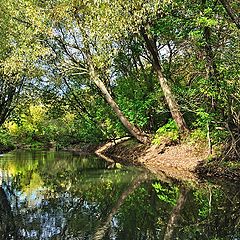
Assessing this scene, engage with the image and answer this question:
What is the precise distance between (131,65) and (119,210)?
1886 cm

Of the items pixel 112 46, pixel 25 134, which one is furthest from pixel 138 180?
pixel 25 134

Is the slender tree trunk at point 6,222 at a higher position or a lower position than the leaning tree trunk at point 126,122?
lower

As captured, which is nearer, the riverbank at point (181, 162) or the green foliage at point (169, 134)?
the riverbank at point (181, 162)

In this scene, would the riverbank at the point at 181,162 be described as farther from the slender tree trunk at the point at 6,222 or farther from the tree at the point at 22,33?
the tree at the point at 22,33

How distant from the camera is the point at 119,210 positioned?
28.8ft

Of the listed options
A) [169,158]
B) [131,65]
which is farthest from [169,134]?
[131,65]

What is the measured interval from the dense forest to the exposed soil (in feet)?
2.12

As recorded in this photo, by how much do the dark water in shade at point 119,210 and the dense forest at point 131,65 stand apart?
3.61m

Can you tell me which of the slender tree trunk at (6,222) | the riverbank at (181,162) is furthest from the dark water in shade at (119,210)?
the riverbank at (181,162)

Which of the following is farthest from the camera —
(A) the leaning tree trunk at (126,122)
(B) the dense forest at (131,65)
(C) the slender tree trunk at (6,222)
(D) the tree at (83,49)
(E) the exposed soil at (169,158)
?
(A) the leaning tree trunk at (126,122)

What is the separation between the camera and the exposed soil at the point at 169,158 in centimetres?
1583

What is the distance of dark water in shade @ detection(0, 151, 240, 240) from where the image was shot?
680 centimetres

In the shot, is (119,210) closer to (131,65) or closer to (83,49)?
(83,49)

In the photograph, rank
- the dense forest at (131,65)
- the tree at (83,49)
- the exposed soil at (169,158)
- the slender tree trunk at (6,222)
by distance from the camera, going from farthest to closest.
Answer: the tree at (83,49) < the exposed soil at (169,158) < the dense forest at (131,65) < the slender tree trunk at (6,222)
